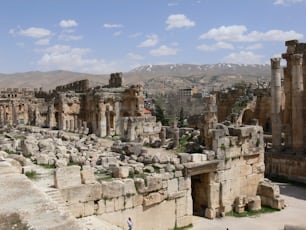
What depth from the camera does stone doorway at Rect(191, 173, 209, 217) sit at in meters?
14.3

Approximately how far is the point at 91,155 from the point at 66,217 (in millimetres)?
8287

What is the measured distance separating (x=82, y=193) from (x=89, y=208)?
50cm

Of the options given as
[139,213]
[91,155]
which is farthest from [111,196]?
[91,155]

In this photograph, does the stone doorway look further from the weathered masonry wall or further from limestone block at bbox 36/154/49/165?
the weathered masonry wall

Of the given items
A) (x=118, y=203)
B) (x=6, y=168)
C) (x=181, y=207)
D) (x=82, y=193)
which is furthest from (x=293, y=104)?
(x=6, y=168)

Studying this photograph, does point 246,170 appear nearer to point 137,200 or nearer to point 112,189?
point 137,200

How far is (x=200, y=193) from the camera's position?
1460 cm

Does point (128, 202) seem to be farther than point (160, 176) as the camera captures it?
No

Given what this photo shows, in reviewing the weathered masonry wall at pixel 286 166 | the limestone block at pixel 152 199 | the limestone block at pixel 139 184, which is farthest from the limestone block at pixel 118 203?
the weathered masonry wall at pixel 286 166

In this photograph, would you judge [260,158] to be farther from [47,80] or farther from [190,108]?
[47,80]

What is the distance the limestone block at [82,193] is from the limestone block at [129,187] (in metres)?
0.90

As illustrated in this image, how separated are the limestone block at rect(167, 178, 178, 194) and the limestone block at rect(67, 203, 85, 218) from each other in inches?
131

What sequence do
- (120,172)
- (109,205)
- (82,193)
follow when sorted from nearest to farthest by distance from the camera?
1. (82,193)
2. (109,205)
3. (120,172)

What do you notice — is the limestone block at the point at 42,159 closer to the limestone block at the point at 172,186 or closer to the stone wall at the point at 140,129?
the limestone block at the point at 172,186
